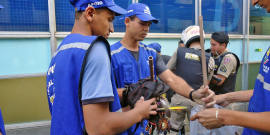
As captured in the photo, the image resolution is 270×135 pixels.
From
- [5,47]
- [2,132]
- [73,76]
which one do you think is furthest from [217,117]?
[5,47]

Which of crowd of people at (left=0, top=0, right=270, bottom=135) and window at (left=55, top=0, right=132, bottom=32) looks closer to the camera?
crowd of people at (left=0, top=0, right=270, bottom=135)

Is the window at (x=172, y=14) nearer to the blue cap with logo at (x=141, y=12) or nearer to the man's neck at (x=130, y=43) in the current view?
the blue cap with logo at (x=141, y=12)

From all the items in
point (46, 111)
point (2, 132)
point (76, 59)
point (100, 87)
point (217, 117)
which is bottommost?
point (46, 111)

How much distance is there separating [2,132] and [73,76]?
1.43 meters

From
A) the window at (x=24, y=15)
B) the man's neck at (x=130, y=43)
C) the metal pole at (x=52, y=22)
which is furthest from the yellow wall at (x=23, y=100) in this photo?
the man's neck at (x=130, y=43)

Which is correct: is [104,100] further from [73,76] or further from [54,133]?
[54,133]

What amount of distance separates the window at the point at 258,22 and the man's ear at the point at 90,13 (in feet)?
19.7

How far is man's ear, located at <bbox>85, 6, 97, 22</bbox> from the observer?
4.38 ft

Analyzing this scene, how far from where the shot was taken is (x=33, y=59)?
4137mm

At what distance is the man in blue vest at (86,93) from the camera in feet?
3.53

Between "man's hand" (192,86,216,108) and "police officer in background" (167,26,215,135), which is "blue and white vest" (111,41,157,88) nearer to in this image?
"man's hand" (192,86,216,108)

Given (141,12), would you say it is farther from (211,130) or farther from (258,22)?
(258,22)

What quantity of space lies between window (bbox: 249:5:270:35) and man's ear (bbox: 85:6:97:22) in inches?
237

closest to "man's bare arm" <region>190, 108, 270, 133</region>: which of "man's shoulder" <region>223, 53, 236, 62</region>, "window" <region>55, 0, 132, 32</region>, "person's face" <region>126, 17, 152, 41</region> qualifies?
"person's face" <region>126, 17, 152, 41</region>
